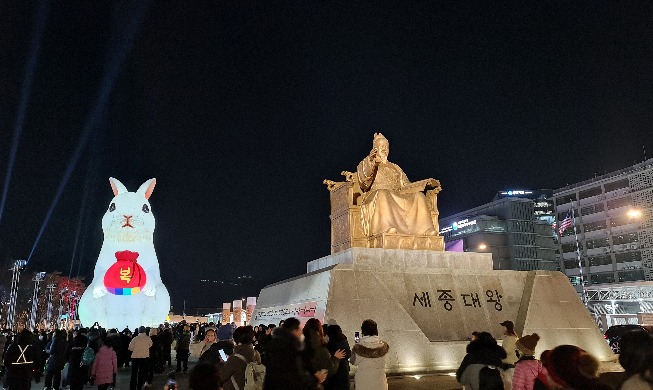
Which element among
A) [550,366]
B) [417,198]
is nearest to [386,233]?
[417,198]

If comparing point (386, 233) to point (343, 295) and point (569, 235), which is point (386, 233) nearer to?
point (343, 295)

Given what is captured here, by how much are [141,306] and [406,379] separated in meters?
19.1

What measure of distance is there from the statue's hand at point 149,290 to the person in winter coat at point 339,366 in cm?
2117

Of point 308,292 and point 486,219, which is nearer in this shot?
point 308,292

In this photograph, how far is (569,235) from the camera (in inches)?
2288

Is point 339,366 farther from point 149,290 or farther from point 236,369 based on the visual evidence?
point 149,290

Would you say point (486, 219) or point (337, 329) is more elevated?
point (486, 219)

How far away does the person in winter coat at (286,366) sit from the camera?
3.05 metres

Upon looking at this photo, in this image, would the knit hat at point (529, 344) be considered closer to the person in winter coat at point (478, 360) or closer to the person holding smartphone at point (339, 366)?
the person in winter coat at point (478, 360)

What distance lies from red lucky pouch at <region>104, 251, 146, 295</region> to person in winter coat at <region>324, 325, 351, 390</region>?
21039mm

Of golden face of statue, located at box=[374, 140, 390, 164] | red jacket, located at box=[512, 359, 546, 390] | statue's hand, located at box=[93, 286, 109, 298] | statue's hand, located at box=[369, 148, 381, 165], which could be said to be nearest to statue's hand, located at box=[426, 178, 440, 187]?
golden face of statue, located at box=[374, 140, 390, 164]

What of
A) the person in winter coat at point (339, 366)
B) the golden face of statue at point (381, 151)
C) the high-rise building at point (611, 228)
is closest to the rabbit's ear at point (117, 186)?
the golden face of statue at point (381, 151)

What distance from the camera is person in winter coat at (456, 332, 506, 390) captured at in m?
4.38

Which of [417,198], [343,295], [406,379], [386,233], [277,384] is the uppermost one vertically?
[417,198]
